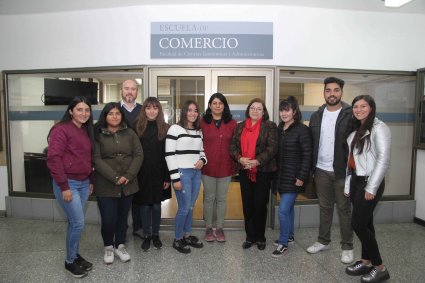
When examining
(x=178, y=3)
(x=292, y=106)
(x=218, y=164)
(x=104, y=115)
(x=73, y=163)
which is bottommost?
(x=218, y=164)

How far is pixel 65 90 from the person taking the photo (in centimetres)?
391

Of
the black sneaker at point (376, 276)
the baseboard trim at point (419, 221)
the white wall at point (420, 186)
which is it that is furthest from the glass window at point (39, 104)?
the baseboard trim at point (419, 221)

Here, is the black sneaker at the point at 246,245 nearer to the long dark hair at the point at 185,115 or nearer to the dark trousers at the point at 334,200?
the dark trousers at the point at 334,200

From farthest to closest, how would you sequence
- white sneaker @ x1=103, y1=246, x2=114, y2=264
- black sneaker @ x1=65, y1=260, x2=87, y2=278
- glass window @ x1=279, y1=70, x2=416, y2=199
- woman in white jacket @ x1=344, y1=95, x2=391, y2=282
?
glass window @ x1=279, y1=70, x2=416, y2=199 → white sneaker @ x1=103, y1=246, x2=114, y2=264 → black sneaker @ x1=65, y1=260, x2=87, y2=278 → woman in white jacket @ x1=344, y1=95, x2=391, y2=282

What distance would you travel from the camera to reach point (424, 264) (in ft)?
9.17

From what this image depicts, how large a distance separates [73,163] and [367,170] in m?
2.50

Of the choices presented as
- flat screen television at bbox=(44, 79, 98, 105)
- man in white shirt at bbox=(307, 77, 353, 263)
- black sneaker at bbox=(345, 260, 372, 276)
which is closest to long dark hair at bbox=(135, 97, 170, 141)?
flat screen television at bbox=(44, 79, 98, 105)

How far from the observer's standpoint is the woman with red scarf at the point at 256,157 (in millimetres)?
2864

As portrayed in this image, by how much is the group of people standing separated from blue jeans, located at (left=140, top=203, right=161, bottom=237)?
0.04ft

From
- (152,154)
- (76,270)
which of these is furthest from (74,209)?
(152,154)

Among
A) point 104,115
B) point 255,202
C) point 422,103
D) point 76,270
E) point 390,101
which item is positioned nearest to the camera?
point 76,270

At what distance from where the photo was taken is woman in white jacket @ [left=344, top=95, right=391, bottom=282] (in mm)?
2258

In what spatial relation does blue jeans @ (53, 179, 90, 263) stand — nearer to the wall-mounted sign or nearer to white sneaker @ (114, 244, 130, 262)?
white sneaker @ (114, 244, 130, 262)

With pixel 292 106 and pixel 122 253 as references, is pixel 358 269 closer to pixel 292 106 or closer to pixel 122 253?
pixel 292 106
